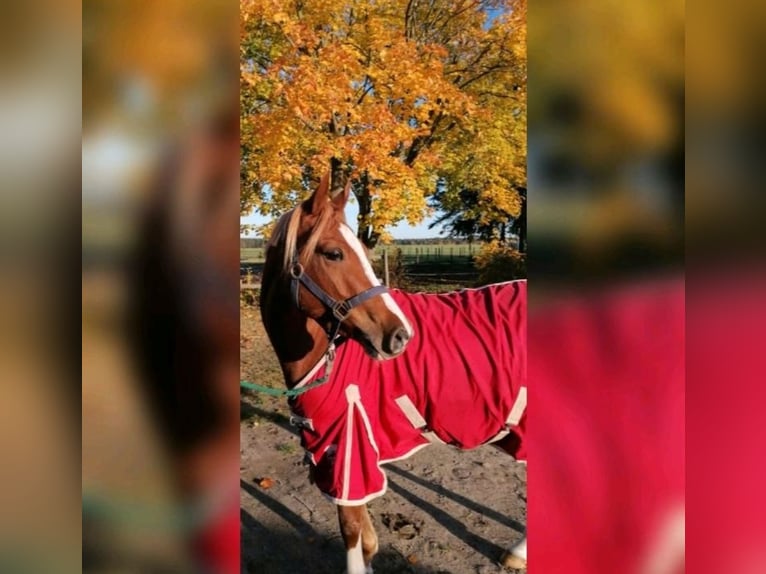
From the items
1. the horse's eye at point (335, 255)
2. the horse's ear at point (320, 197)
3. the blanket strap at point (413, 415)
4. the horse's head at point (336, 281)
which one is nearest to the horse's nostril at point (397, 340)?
the horse's head at point (336, 281)

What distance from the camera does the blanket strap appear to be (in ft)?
7.59

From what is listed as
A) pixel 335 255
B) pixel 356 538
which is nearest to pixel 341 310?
pixel 335 255

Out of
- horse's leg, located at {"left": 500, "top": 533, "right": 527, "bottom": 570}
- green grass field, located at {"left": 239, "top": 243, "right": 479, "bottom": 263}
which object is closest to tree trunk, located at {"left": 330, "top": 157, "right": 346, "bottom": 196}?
green grass field, located at {"left": 239, "top": 243, "right": 479, "bottom": 263}

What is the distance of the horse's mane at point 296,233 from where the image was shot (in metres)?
2.16

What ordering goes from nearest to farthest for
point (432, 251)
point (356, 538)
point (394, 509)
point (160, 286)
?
point (160, 286), point (356, 538), point (432, 251), point (394, 509)

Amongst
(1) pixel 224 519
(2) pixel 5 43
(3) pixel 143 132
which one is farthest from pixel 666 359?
(2) pixel 5 43

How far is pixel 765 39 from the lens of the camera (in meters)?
1.15

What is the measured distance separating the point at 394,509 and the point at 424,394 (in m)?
0.74

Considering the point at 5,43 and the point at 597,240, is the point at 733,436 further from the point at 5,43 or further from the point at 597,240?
the point at 5,43

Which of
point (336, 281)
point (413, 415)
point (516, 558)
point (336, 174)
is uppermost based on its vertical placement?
point (336, 174)

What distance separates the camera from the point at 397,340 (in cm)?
215

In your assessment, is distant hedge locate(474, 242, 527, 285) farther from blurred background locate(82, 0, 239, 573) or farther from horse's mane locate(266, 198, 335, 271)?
blurred background locate(82, 0, 239, 573)

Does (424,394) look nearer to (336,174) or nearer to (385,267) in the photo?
(385,267)

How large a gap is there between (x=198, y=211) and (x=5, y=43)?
0.54 meters
